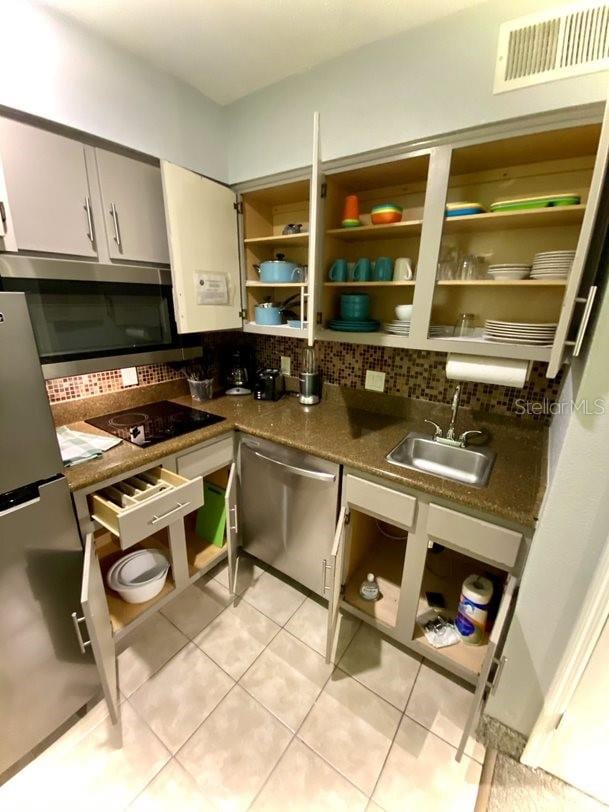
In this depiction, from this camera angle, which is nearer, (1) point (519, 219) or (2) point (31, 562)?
(2) point (31, 562)

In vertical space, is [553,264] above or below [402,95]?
below

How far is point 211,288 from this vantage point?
1.55 metres

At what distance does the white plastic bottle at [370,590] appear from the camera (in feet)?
4.74

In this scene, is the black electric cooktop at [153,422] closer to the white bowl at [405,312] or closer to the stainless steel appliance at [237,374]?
the stainless steel appliance at [237,374]

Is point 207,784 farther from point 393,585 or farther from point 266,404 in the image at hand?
point 266,404

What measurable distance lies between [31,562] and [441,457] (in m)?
1.48

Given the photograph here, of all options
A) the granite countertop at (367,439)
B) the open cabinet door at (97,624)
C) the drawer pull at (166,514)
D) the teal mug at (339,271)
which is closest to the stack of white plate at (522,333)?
the granite countertop at (367,439)

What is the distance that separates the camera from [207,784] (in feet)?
3.28

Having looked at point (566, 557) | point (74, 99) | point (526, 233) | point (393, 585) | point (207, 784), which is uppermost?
point (74, 99)

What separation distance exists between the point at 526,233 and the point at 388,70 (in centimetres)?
76

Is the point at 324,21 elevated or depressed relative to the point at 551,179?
elevated

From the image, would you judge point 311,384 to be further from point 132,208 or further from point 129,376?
point 132,208

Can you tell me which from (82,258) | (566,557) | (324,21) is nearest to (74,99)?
(82,258)

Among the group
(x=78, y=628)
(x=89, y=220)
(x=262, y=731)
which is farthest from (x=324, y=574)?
(x=89, y=220)
